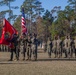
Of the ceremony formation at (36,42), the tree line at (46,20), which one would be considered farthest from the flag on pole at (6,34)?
the tree line at (46,20)

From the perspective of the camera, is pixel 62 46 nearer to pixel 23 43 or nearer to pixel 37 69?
pixel 23 43

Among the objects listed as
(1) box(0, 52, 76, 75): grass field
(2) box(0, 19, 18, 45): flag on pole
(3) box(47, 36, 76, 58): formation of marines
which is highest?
(2) box(0, 19, 18, 45): flag on pole

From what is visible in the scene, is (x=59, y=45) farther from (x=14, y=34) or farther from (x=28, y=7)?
(x=28, y=7)

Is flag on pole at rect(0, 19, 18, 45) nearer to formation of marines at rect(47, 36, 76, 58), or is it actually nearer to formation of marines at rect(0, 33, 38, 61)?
formation of marines at rect(0, 33, 38, 61)

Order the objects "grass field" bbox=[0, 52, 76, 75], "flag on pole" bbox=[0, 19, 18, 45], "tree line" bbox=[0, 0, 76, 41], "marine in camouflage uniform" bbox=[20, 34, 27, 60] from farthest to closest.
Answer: "tree line" bbox=[0, 0, 76, 41] < "flag on pole" bbox=[0, 19, 18, 45] < "marine in camouflage uniform" bbox=[20, 34, 27, 60] < "grass field" bbox=[0, 52, 76, 75]

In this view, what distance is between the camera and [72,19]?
60.4 m

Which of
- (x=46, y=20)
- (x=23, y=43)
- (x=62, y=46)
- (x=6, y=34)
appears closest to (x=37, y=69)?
(x=23, y=43)

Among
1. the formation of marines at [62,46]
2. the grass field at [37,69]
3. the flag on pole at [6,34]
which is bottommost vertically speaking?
the grass field at [37,69]

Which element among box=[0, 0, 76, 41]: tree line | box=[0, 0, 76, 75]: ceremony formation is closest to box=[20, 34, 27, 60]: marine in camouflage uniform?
box=[0, 0, 76, 75]: ceremony formation

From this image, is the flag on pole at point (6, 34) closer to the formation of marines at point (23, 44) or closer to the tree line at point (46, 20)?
the formation of marines at point (23, 44)

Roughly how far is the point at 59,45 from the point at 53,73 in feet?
40.5

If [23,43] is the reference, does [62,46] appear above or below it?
below

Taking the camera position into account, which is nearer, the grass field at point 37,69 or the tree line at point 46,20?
the grass field at point 37,69

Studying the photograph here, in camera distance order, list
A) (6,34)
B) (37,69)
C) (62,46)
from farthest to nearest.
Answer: (62,46), (6,34), (37,69)
